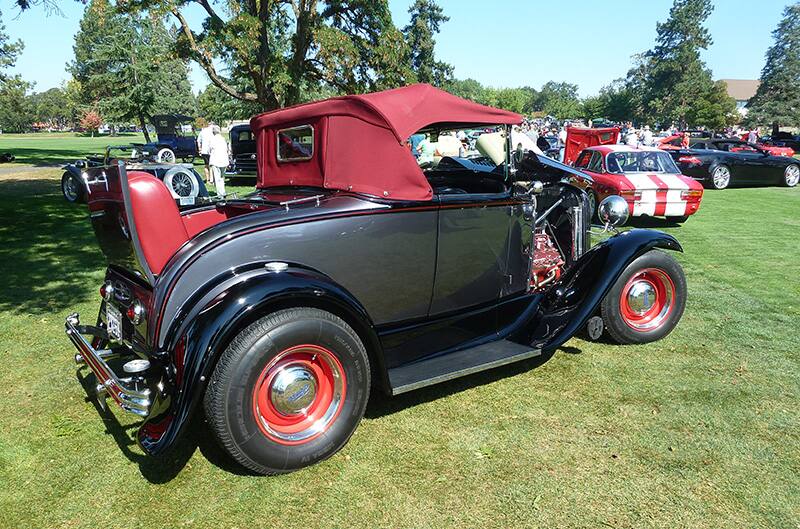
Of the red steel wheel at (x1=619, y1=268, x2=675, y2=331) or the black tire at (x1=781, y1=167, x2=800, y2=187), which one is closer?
the red steel wheel at (x1=619, y1=268, x2=675, y2=331)

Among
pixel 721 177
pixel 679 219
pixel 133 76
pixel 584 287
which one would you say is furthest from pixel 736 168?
pixel 133 76

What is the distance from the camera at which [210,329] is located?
2496 mm

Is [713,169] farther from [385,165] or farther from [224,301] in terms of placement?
[224,301]

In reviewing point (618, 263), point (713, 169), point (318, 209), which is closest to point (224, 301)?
point (318, 209)

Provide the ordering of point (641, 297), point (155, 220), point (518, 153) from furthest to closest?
point (641, 297)
point (518, 153)
point (155, 220)

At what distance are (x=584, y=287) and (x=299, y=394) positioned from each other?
249 cm

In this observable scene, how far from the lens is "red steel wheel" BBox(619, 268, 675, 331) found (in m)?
4.32

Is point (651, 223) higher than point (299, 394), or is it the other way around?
point (651, 223)

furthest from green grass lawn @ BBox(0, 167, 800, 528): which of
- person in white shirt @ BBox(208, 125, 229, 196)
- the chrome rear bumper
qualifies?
person in white shirt @ BBox(208, 125, 229, 196)

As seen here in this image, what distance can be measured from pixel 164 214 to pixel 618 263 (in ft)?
11.0

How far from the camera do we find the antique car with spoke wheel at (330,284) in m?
2.59

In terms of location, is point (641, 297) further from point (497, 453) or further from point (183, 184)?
point (183, 184)

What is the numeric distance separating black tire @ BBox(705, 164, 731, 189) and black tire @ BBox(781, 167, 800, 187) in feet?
6.82

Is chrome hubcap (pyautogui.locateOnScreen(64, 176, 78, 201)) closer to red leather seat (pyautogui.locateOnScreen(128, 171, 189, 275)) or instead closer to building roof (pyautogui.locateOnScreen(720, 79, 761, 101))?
red leather seat (pyautogui.locateOnScreen(128, 171, 189, 275))
